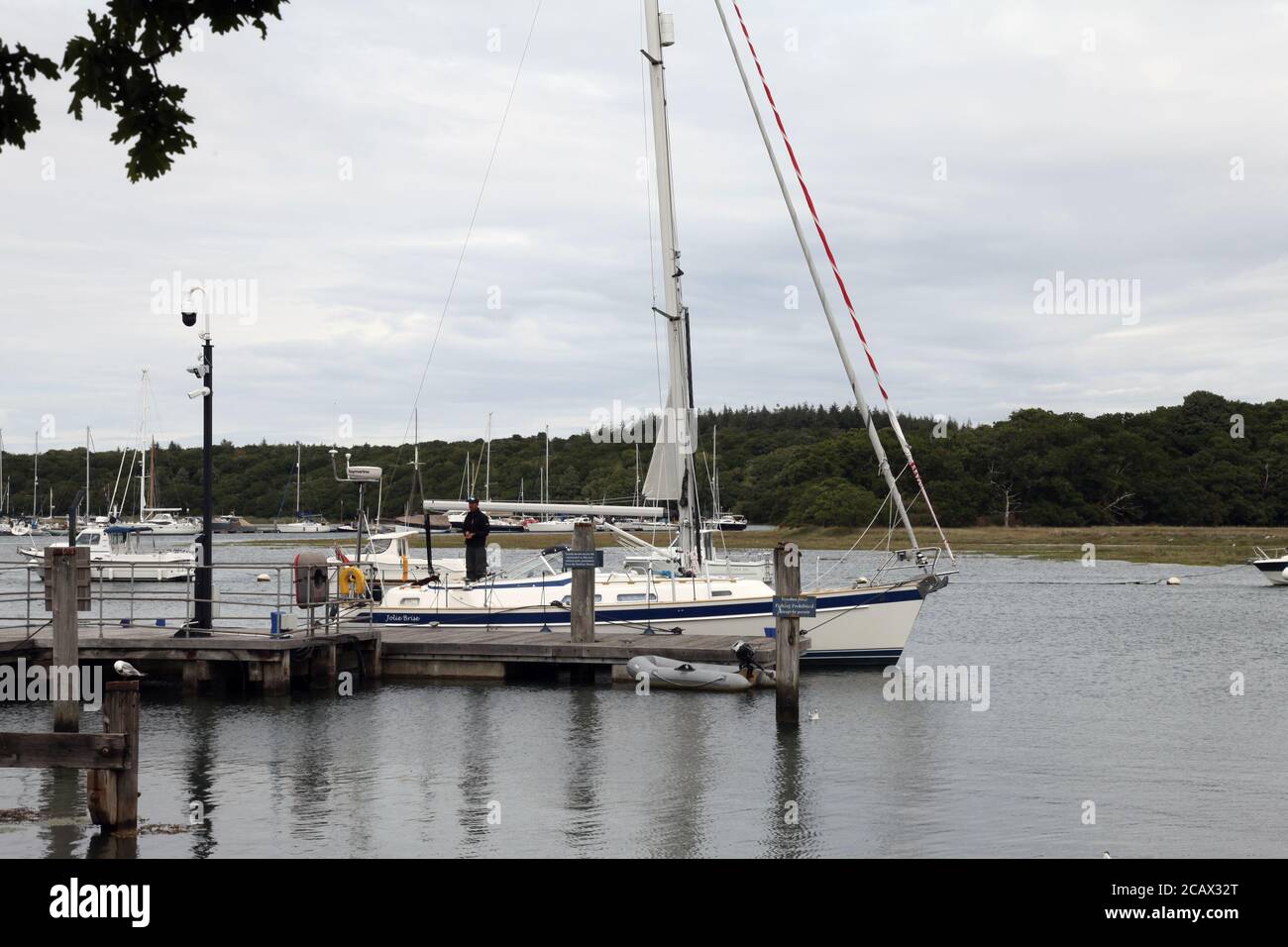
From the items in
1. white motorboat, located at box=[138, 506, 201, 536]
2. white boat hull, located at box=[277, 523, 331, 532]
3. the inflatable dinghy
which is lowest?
the inflatable dinghy

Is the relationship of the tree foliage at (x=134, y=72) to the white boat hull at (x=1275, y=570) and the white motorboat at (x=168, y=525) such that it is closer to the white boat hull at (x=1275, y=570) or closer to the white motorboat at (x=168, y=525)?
the white boat hull at (x=1275, y=570)

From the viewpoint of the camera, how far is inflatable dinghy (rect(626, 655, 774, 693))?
24938 millimetres

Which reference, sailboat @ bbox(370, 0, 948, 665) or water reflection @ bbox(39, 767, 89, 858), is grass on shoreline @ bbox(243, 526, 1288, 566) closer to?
sailboat @ bbox(370, 0, 948, 665)

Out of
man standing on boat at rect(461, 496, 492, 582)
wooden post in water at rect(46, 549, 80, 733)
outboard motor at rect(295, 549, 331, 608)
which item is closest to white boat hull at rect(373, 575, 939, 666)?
man standing on boat at rect(461, 496, 492, 582)

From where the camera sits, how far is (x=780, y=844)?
1472 centimetres

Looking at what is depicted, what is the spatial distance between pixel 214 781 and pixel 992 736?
11731mm

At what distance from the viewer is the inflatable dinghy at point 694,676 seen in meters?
24.9

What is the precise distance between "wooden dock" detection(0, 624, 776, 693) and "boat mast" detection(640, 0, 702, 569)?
2.80 m

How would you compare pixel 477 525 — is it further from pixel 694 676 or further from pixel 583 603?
pixel 694 676

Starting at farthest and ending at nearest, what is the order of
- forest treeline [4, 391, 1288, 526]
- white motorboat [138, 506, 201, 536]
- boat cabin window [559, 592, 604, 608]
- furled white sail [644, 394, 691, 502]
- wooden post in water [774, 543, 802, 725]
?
forest treeline [4, 391, 1288, 526]
white motorboat [138, 506, 201, 536]
boat cabin window [559, 592, 604, 608]
furled white sail [644, 394, 691, 502]
wooden post in water [774, 543, 802, 725]

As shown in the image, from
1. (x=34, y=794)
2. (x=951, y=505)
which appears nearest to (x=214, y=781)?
(x=34, y=794)

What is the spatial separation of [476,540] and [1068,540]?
75.8 meters

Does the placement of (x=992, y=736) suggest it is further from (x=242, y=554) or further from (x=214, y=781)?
(x=242, y=554)

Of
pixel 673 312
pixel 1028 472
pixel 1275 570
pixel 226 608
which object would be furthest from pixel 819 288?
pixel 1028 472
